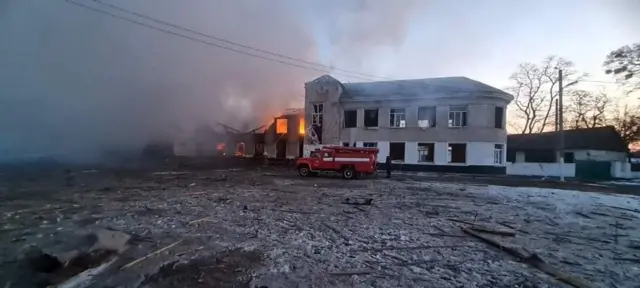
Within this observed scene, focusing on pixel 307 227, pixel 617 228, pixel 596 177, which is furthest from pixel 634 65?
pixel 307 227

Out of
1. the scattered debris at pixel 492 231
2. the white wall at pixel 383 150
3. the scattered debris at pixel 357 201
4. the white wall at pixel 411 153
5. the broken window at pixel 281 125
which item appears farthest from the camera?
the broken window at pixel 281 125

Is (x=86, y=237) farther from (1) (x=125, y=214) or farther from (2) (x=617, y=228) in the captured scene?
(2) (x=617, y=228)

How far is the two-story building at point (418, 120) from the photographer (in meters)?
26.3

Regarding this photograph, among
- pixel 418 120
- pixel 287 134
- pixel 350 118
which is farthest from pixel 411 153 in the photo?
pixel 287 134

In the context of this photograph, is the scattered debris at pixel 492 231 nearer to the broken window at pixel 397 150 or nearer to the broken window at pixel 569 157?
the broken window at pixel 397 150

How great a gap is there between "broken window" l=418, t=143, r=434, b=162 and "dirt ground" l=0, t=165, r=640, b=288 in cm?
1553

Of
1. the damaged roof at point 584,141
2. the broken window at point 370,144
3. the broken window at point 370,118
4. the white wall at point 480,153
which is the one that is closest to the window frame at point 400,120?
the broken window at point 370,118

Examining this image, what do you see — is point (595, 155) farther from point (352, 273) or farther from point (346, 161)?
point (352, 273)

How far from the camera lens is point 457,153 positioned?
26922mm

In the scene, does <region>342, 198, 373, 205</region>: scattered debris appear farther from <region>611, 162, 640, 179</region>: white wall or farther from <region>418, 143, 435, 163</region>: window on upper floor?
<region>611, 162, 640, 179</region>: white wall

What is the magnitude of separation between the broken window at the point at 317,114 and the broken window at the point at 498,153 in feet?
45.1

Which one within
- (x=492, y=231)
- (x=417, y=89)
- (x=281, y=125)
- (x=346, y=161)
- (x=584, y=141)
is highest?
(x=417, y=89)

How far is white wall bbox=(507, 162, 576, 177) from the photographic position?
26.0 meters

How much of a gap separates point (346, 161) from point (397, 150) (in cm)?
944
